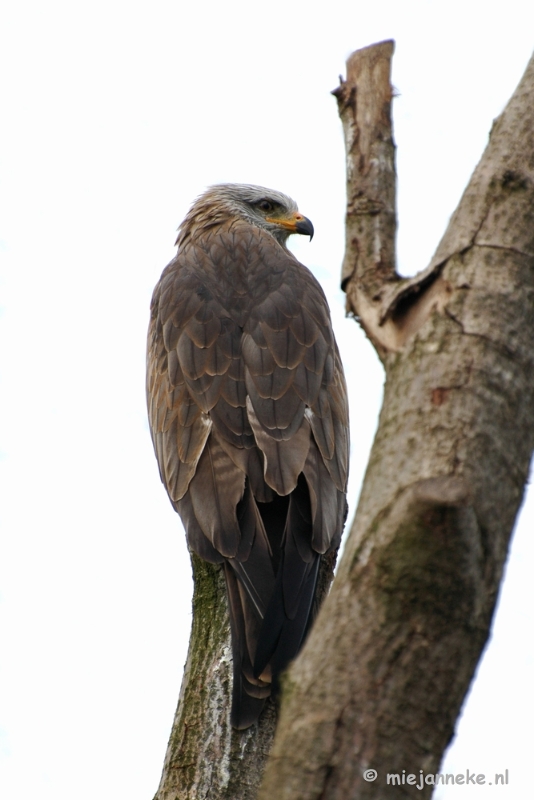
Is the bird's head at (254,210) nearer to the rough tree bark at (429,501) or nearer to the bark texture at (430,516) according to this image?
the rough tree bark at (429,501)

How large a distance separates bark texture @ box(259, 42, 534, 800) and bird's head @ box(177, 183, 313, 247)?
17.9 feet

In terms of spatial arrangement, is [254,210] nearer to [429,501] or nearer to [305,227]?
[305,227]

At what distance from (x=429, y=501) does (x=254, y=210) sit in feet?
21.4

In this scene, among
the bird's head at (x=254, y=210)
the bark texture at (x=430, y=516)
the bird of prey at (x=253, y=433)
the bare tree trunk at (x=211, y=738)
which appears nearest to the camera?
the bark texture at (x=430, y=516)

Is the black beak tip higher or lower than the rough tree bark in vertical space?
higher

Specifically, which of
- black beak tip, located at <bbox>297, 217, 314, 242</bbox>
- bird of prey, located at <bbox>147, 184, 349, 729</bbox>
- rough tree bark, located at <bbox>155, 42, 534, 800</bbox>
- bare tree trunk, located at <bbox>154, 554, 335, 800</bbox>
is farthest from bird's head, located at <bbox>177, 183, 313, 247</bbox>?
rough tree bark, located at <bbox>155, 42, 534, 800</bbox>

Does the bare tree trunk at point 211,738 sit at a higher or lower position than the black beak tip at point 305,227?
lower

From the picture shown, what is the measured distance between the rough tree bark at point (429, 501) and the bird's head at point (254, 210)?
5246 millimetres

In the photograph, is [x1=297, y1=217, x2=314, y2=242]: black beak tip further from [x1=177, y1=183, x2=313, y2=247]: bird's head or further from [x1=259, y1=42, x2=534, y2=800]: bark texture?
[x1=259, y1=42, x2=534, y2=800]: bark texture

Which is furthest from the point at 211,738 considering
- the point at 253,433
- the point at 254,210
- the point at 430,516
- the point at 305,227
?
the point at 254,210

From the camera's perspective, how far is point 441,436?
2.19 meters

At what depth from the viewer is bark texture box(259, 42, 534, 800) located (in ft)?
6.46

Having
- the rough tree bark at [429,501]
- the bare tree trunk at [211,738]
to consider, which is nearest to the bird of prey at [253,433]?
the bare tree trunk at [211,738]

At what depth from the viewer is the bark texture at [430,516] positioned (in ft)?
6.46
